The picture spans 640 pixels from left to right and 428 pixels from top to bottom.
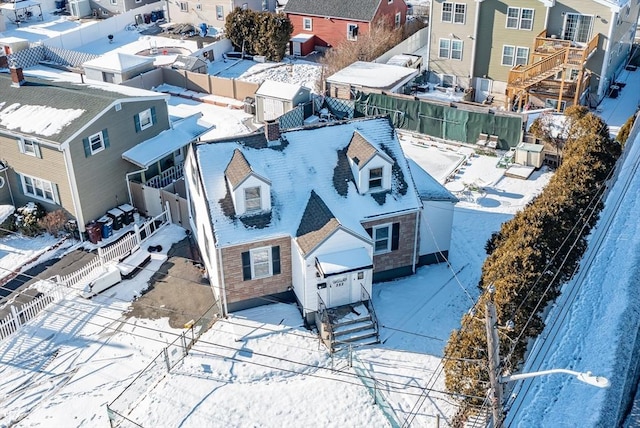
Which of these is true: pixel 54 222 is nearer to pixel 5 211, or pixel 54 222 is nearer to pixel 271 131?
pixel 5 211

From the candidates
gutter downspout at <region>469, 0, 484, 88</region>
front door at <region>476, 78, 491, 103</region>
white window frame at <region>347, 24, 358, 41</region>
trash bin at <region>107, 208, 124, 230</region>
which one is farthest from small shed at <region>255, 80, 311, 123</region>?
white window frame at <region>347, 24, 358, 41</region>

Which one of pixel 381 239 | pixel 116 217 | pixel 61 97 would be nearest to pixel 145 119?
pixel 61 97

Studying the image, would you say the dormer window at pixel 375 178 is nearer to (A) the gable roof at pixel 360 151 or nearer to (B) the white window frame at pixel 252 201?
(A) the gable roof at pixel 360 151

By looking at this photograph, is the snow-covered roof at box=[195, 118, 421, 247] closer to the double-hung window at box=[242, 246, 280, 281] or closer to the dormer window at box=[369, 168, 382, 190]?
the dormer window at box=[369, 168, 382, 190]

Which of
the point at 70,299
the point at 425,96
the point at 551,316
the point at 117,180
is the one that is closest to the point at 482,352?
the point at 551,316

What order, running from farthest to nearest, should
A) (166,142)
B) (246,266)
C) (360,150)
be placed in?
1. (166,142)
2. (360,150)
3. (246,266)

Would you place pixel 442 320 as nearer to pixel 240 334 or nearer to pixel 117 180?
pixel 240 334
